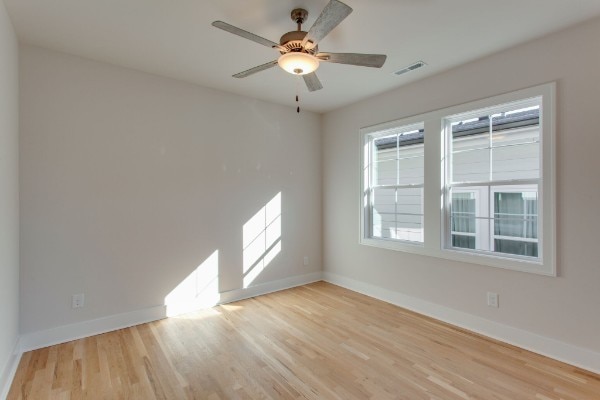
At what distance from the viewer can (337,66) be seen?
122 inches

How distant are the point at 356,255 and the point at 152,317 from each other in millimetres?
2695

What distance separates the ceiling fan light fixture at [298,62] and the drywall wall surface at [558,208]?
1883mm

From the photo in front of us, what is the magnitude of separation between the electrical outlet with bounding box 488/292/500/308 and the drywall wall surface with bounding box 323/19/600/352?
1.6 inches

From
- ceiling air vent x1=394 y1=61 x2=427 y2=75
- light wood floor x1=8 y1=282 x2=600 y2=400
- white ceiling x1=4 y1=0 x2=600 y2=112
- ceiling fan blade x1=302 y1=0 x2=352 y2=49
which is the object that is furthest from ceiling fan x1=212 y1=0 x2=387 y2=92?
light wood floor x1=8 y1=282 x2=600 y2=400

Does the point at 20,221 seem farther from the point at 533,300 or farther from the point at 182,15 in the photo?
the point at 533,300

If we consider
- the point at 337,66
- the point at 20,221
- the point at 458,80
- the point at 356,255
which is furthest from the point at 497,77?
the point at 20,221

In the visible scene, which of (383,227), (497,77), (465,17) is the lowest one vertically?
(383,227)

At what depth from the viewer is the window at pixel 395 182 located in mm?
3689

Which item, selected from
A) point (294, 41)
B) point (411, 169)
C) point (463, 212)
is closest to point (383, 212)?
point (411, 169)

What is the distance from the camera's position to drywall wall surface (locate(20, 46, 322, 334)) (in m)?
2.71

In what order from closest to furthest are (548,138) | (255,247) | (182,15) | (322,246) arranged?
1. (182,15)
2. (548,138)
3. (255,247)
4. (322,246)

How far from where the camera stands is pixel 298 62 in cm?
210

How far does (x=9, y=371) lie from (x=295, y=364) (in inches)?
84.5

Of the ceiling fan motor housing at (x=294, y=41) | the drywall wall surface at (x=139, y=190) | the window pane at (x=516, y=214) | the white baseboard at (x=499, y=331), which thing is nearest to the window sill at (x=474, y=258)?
the window pane at (x=516, y=214)
